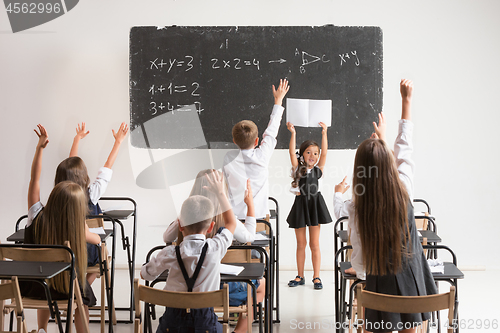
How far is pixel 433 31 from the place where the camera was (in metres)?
4.79

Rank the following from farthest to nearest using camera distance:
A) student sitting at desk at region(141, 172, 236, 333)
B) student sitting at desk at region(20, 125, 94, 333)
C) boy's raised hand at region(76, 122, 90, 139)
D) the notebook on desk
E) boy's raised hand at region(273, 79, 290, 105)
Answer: boy's raised hand at region(76, 122, 90, 139) < boy's raised hand at region(273, 79, 290, 105) < student sitting at desk at region(20, 125, 94, 333) < the notebook on desk < student sitting at desk at region(141, 172, 236, 333)

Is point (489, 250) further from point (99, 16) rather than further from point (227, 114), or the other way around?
point (99, 16)

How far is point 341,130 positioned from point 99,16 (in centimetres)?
262

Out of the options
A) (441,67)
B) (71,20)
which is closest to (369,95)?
(441,67)

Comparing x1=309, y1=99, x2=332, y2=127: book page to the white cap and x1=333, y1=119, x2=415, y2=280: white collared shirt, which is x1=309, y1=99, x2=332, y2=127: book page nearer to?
x1=333, y1=119, x2=415, y2=280: white collared shirt

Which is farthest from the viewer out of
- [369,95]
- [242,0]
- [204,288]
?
[242,0]

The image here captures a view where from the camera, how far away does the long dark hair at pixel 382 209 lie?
83.5 inches

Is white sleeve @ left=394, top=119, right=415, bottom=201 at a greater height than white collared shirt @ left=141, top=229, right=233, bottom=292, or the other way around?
white sleeve @ left=394, top=119, right=415, bottom=201

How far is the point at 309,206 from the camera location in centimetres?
427

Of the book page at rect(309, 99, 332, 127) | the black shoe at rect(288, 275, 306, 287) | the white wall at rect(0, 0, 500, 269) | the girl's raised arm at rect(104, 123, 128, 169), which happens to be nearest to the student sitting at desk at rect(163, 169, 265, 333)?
the girl's raised arm at rect(104, 123, 128, 169)

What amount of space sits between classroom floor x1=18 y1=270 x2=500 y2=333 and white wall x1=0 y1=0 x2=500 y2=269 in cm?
40

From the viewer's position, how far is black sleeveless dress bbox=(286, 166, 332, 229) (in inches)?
166

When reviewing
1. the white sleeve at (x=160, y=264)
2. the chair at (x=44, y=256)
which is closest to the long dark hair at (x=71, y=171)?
the chair at (x=44, y=256)

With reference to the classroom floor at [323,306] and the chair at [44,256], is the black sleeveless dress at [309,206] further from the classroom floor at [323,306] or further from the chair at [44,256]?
the chair at [44,256]
